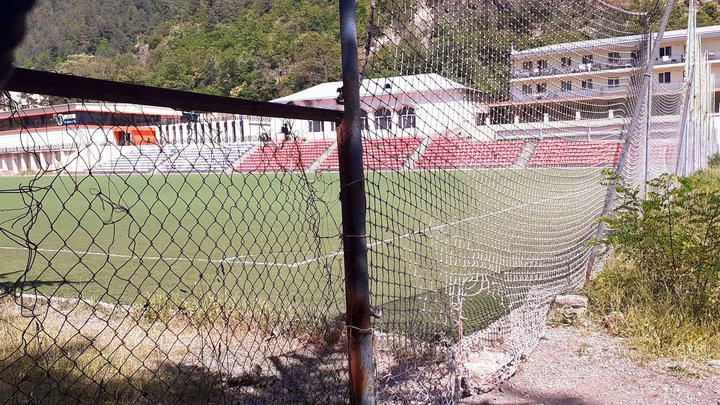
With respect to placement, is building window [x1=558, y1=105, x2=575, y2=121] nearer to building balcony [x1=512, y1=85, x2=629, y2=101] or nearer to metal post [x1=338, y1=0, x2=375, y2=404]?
building balcony [x1=512, y1=85, x2=629, y2=101]

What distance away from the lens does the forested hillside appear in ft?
21.1

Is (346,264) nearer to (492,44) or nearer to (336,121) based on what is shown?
(336,121)

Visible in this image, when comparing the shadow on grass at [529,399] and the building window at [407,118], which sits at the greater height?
the building window at [407,118]

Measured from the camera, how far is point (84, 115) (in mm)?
3150

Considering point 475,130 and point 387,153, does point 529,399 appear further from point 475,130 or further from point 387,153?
point 475,130

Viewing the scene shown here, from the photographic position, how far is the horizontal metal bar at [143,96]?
84.2 inches

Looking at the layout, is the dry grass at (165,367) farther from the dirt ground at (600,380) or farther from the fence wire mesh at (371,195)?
the dirt ground at (600,380)

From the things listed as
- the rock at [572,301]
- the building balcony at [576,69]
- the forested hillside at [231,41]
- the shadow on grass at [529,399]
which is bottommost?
the shadow on grass at [529,399]

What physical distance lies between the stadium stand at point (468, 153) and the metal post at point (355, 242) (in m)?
1.74

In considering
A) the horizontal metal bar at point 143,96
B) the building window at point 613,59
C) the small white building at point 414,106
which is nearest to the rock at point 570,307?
the small white building at point 414,106

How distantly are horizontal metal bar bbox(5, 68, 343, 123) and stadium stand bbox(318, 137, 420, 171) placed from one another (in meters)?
1.05

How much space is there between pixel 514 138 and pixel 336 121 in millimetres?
3968

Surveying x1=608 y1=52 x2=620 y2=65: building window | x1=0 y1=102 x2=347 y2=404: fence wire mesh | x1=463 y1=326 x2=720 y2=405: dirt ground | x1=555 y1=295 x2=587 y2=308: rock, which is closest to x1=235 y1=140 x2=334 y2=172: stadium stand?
x1=0 y1=102 x2=347 y2=404: fence wire mesh

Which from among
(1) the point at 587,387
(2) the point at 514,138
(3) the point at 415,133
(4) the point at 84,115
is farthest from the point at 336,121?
(2) the point at 514,138
